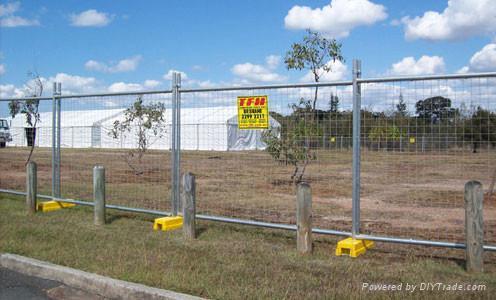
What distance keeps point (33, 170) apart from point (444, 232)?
7.52 m

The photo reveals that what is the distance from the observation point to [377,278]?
558 cm

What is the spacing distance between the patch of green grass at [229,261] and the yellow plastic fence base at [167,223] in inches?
7.1

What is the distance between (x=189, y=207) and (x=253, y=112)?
1717 mm

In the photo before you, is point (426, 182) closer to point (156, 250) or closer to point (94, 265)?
point (156, 250)

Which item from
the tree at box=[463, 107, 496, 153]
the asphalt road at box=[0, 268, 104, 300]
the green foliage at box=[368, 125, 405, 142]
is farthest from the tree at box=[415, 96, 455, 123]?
the asphalt road at box=[0, 268, 104, 300]

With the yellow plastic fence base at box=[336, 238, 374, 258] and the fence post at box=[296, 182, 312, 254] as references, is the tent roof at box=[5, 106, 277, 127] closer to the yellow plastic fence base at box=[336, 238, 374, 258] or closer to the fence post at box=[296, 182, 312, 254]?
the fence post at box=[296, 182, 312, 254]

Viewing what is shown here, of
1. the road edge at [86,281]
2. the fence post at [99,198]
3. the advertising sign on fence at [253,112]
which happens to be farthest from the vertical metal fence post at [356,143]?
the fence post at [99,198]

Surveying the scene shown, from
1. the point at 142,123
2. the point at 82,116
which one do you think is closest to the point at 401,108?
the point at 142,123

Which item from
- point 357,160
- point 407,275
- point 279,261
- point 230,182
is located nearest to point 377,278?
point 407,275

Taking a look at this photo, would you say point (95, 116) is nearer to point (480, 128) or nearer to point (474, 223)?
point (480, 128)

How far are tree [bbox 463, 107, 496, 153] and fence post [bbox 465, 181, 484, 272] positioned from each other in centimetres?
87

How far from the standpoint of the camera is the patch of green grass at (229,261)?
→ 17.2ft

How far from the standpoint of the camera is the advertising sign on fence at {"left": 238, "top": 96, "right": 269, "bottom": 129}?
7426 mm

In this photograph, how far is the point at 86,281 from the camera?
5.70 meters
